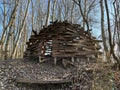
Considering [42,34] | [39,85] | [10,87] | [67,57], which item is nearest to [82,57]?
[67,57]

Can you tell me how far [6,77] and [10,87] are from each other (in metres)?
0.84

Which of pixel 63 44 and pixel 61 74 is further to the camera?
pixel 63 44

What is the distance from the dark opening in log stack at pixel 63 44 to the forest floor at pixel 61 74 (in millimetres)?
554

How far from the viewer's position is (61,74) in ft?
32.8

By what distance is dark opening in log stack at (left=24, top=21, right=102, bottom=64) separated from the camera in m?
11.8

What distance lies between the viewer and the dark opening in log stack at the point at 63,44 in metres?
11.8

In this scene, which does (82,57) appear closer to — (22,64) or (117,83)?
(22,64)

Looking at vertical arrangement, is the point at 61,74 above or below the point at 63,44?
below

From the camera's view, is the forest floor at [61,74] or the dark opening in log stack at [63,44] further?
the dark opening in log stack at [63,44]

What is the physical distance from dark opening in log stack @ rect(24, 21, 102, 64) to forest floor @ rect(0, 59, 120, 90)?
Result: 55cm

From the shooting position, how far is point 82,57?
39.4ft

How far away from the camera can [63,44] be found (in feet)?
39.5

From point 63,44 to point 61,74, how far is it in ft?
8.07

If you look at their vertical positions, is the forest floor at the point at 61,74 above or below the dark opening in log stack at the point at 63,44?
below
